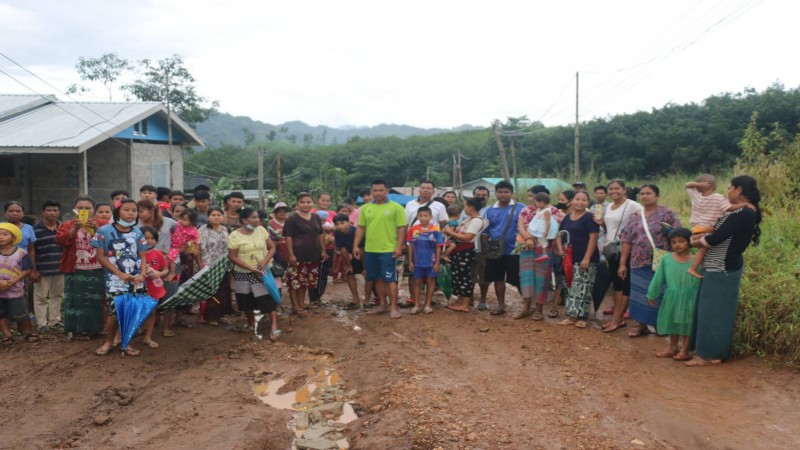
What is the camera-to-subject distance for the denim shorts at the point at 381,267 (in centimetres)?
780

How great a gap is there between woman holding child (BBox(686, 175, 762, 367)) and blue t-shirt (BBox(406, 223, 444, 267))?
304 centimetres

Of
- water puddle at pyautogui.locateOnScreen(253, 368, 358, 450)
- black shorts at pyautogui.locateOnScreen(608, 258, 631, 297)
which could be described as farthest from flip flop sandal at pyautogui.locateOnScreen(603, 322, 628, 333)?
water puddle at pyautogui.locateOnScreen(253, 368, 358, 450)

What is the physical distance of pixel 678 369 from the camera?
223 inches

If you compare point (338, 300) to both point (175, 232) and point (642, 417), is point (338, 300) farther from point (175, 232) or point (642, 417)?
point (642, 417)

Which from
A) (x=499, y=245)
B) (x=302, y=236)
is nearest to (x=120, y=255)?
(x=302, y=236)

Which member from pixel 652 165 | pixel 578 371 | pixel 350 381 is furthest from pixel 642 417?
pixel 652 165

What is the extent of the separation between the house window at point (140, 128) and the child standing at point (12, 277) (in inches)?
475

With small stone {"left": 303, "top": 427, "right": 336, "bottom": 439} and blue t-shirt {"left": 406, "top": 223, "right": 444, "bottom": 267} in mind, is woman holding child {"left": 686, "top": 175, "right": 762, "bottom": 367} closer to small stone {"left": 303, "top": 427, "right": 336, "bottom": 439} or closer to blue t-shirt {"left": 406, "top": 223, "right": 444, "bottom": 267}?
blue t-shirt {"left": 406, "top": 223, "right": 444, "bottom": 267}

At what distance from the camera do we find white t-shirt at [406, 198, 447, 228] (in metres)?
7.92

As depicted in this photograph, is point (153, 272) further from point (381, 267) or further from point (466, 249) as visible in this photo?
point (466, 249)

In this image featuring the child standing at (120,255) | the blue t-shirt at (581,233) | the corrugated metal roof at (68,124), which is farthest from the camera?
the corrugated metal roof at (68,124)

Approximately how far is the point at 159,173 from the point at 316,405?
1585 centimetres

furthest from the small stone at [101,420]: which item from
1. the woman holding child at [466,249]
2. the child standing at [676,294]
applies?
the child standing at [676,294]

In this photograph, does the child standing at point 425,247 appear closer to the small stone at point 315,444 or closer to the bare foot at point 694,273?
the bare foot at point 694,273
